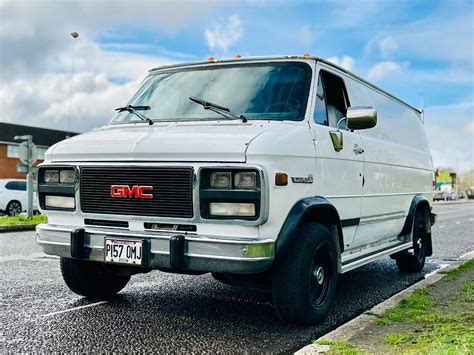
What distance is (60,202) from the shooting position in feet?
15.4

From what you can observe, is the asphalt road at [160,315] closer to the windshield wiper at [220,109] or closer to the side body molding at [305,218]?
the side body molding at [305,218]

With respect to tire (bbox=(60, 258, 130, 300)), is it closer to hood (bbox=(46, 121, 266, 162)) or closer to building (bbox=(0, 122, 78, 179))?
hood (bbox=(46, 121, 266, 162))

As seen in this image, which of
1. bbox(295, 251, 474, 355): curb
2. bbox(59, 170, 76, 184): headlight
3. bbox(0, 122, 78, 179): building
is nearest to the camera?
bbox(295, 251, 474, 355): curb

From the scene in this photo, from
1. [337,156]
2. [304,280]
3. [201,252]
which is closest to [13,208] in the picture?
[337,156]

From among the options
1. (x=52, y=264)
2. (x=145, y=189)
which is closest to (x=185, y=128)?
(x=145, y=189)

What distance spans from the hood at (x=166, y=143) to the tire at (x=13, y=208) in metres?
17.0

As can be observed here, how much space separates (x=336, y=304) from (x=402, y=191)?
2.10m

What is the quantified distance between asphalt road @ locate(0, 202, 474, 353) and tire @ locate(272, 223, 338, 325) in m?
0.18

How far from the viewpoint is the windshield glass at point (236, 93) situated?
191 inches

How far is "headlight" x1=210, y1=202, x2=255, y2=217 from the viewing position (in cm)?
397

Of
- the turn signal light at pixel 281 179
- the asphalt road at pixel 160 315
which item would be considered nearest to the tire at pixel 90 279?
the asphalt road at pixel 160 315

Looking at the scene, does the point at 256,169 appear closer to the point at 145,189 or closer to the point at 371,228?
the point at 145,189

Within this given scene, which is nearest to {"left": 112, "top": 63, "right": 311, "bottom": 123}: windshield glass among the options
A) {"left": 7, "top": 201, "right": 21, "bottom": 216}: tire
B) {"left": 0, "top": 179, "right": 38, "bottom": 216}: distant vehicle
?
{"left": 0, "top": 179, "right": 38, "bottom": 216}: distant vehicle

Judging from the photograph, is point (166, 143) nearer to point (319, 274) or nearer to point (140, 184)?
point (140, 184)
